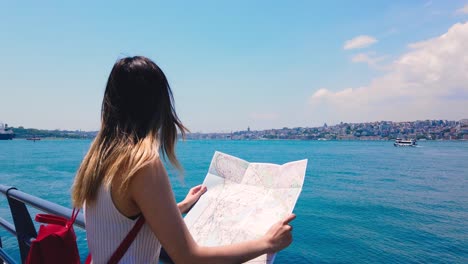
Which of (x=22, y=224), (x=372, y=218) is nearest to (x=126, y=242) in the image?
(x=22, y=224)

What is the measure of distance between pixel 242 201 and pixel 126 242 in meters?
0.45

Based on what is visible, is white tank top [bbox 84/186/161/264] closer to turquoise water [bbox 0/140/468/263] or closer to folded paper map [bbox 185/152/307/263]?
folded paper map [bbox 185/152/307/263]

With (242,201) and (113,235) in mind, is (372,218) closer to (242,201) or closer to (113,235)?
(242,201)

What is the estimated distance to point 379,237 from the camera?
55.6 ft

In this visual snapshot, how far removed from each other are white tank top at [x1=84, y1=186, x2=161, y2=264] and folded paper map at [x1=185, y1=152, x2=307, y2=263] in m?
0.20

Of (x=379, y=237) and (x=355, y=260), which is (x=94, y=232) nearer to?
(x=355, y=260)

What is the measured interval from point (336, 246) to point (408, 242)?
12.0 feet

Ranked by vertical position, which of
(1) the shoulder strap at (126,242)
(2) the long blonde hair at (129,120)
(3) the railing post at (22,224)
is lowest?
(3) the railing post at (22,224)

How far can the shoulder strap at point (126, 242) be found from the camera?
0.97 metres

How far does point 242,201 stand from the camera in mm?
1256

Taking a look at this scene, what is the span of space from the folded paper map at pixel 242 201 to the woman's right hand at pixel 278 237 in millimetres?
40

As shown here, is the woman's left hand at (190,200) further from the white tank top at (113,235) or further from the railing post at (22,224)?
the railing post at (22,224)

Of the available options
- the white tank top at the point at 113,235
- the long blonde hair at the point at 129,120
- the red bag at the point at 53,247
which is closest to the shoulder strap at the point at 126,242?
the white tank top at the point at 113,235

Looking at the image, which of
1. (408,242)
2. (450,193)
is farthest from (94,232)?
(450,193)
